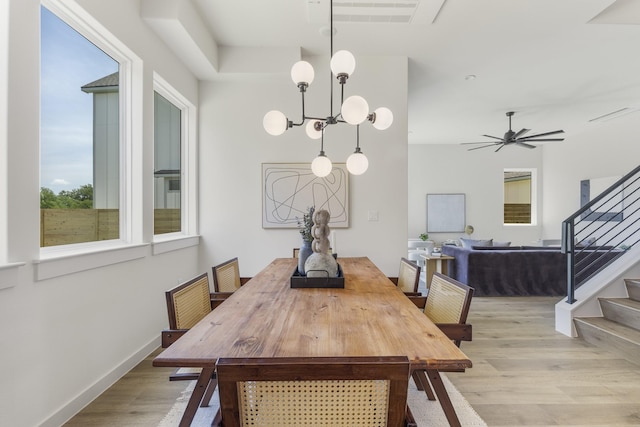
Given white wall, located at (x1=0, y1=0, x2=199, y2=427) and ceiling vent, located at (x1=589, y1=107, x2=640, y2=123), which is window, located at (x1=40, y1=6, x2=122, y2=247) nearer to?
white wall, located at (x1=0, y1=0, x2=199, y2=427)

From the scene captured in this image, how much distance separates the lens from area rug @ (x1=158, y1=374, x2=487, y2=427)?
175 cm

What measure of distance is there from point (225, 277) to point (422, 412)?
4.88 ft

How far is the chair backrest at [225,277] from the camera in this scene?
2119 millimetres

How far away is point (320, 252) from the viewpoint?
187 centimetres

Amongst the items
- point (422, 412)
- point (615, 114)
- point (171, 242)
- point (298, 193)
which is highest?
point (615, 114)

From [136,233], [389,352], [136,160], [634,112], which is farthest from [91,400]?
[634,112]

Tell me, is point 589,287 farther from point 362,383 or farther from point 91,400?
→ point 91,400

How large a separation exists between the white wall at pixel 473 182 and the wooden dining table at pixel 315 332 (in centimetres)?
612

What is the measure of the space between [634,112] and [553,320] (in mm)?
4195

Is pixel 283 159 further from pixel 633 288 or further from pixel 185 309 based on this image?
pixel 633 288

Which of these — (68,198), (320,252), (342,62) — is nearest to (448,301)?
(320,252)

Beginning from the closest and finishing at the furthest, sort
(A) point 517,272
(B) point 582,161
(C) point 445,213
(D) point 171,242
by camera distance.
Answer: (D) point 171,242 < (A) point 517,272 < (B) point 582,161 < (C) point 445,213

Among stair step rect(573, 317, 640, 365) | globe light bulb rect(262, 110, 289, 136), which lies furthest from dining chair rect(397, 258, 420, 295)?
stair step rect(573, 317, 640, 365)

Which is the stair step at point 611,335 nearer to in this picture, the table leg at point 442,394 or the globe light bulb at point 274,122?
the table leg at point 442,394
